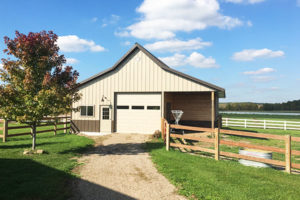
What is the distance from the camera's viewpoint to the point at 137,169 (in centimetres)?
739

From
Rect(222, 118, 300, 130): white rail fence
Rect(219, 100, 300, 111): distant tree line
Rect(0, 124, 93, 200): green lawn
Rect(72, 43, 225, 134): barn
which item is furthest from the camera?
Rect(219, 100, 300, 111): distant tree line

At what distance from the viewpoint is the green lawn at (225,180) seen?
16.9 feet

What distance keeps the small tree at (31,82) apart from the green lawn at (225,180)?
18.9ft

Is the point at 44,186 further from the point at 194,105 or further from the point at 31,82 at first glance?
the point at 194,105

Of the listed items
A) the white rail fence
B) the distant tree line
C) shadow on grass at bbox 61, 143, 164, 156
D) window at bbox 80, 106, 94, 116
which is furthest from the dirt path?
the distant tree line

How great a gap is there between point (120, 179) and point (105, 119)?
11166mm

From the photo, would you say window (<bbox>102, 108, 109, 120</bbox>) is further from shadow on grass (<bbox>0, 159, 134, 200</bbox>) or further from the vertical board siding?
shadow on grass (<bbox>0, 159, 134, 200</bbox>)

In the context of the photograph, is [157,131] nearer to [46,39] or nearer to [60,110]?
[60,110]

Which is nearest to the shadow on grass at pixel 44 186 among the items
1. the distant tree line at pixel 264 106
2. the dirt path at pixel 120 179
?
the dirt path at pixel 120 179

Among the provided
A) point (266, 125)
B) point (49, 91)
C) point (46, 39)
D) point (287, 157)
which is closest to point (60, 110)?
point (49, 91)

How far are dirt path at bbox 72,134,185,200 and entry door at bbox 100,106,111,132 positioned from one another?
7.07m

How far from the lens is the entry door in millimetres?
16859

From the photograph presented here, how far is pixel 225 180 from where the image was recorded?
6098 mm

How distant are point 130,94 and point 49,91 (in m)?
8.60
